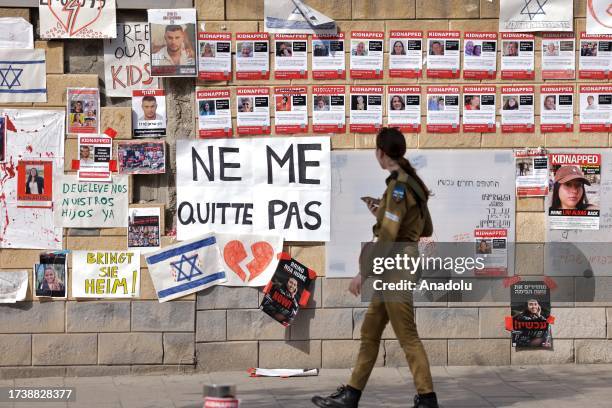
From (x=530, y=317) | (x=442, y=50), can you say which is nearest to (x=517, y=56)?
(x=442, y=50)

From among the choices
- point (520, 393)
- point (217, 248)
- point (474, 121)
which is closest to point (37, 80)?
point (217, 248)

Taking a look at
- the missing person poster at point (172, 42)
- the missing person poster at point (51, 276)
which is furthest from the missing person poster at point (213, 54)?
the missing person poster at point (51, 276)

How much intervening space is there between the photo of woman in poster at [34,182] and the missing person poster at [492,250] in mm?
3718

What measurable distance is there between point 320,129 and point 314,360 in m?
1.97

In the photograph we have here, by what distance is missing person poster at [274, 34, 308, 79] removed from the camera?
870cm

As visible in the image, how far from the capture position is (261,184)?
8.78 m

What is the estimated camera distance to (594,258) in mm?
8875

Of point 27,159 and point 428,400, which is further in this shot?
point 27,159

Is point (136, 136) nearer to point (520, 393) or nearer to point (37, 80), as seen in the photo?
point (37, 80)

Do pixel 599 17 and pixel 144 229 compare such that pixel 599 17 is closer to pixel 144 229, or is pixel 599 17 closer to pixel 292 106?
pixel 292 106

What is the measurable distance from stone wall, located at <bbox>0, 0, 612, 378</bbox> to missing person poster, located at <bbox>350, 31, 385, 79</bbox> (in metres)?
0.07

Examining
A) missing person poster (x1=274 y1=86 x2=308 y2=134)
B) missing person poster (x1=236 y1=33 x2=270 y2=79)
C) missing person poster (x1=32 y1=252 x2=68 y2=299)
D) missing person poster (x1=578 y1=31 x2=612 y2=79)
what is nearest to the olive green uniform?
missing person poster (x1=274 y1=86 x2=308 y2=134)

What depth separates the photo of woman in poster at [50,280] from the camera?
28.4 feet

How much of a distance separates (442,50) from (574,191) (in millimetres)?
1660
